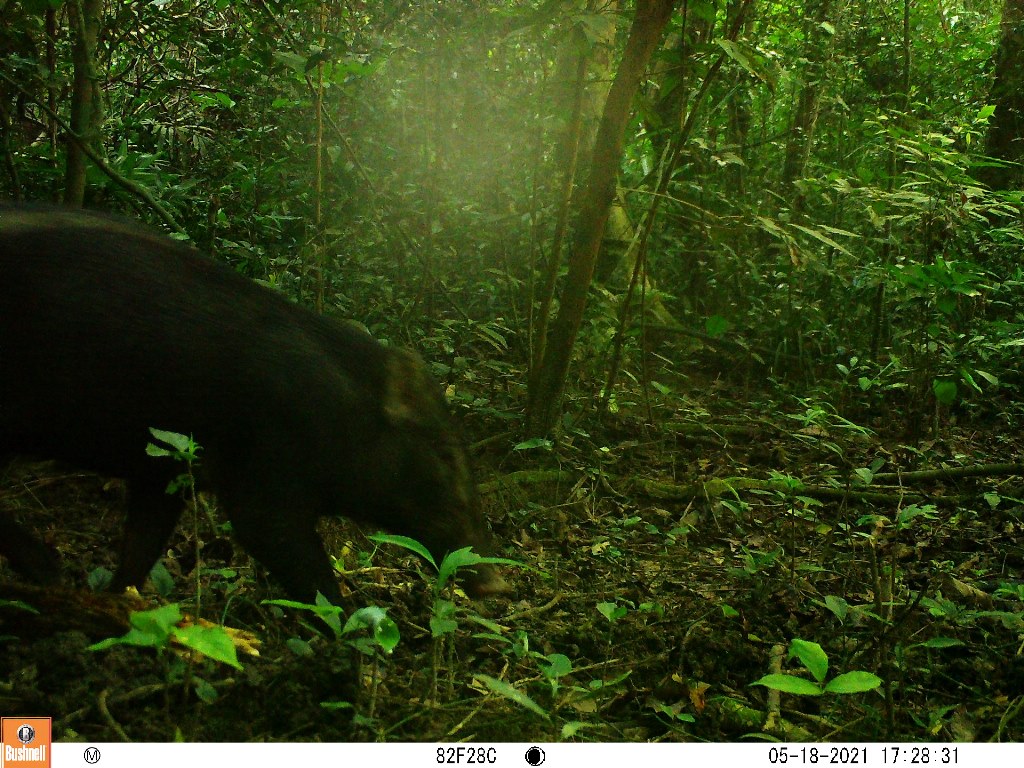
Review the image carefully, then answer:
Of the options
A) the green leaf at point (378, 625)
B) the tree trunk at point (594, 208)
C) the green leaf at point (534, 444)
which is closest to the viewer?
the green leaf at point (378, 625)

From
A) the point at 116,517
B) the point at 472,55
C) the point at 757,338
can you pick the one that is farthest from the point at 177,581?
the point at 757,338

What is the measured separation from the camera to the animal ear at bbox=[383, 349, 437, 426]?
3238mm

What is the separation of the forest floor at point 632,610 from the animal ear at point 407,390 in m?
0.58

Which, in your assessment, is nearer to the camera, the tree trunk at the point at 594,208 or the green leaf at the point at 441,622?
the green leaf at the point at 441,622

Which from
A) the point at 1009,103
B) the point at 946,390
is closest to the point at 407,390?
the point at 946,390

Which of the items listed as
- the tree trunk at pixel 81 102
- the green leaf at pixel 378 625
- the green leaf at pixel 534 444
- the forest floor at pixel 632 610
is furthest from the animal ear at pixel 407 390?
the tree trunk at pixel 81 102

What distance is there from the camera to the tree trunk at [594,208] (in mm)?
3855

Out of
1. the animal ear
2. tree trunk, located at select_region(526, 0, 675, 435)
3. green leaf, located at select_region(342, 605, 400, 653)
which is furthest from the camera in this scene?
tree trunk, located at select_region(526, 0, 675, 435)

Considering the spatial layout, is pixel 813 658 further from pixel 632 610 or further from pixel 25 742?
pixel 25 742

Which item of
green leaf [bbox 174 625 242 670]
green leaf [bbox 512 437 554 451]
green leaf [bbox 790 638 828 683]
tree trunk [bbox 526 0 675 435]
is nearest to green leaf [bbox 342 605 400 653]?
A: green leaf [bbox 174 625 242 670]

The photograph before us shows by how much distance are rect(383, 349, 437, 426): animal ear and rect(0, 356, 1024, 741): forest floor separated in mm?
585

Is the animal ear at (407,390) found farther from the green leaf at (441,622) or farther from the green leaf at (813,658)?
the green leaf at (813,658)
